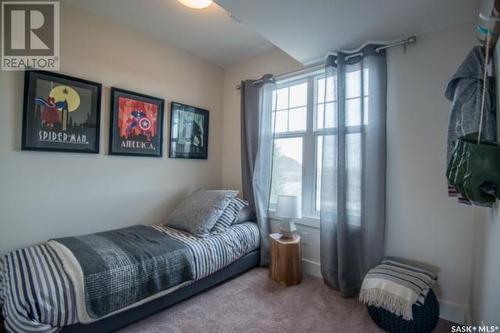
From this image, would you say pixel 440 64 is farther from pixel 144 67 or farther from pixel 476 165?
pixel 144 67

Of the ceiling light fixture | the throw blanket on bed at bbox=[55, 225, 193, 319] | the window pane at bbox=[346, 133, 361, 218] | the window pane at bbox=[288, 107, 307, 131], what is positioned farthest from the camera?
the window pane at bbox=[288, 107, 307, 131]

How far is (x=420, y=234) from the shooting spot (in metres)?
1.94

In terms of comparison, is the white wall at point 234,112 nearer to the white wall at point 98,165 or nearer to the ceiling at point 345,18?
the white wall at point 98,165

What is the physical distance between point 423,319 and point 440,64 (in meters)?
1.82

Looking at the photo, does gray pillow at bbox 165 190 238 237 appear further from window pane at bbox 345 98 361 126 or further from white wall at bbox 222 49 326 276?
window pane at bbox 345 98 361 126

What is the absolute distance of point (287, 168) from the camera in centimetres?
283

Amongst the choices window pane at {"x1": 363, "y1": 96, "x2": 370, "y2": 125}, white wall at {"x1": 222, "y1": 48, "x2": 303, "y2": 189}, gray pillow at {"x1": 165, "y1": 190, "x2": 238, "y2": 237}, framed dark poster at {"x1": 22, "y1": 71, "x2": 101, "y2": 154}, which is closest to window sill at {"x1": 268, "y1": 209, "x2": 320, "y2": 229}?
gray pillow at {"x1": 165, "y1": 190, "x2": 238, "y2": 237}

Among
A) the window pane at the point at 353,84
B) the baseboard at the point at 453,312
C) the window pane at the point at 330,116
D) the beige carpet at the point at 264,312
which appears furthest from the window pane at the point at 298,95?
the baseboard at the point at 453,312

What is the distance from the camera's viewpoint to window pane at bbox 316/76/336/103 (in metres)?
2.29

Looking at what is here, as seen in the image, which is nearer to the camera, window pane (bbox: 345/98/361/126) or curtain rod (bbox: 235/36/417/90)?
curtain rod (bbox: 235/36/417/90)

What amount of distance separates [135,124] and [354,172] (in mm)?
2199

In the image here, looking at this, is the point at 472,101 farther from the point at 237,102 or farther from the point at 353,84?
the point at 237,102

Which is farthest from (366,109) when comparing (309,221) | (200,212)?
(200,212)

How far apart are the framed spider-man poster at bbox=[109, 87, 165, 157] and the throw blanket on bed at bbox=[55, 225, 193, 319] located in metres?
0.87
